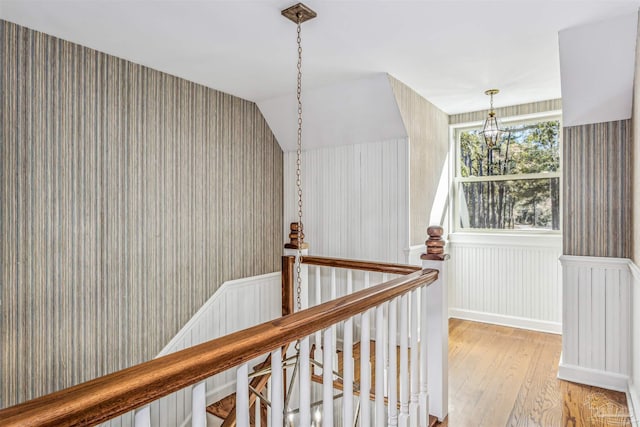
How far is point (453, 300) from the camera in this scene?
4406 millimetres

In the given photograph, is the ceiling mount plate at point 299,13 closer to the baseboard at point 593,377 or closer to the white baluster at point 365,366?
the white baluster at point 365,366

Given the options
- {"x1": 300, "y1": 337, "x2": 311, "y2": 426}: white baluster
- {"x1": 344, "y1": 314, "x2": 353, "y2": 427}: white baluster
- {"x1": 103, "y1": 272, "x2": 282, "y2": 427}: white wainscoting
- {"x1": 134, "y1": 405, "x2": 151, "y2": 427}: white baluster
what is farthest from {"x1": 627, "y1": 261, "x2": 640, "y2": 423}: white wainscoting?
{"x1": 103, "y1": 272, "x2": 282, "y2": 427}: white wainscoting

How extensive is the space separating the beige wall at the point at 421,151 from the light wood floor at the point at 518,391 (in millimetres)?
1146

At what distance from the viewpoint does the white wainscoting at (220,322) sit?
2920 millimetres

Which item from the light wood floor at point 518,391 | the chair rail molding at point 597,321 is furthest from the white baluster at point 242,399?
the chair rail molding at point 597,321

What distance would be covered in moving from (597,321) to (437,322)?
5.13ft

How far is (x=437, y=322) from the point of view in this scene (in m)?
2.05

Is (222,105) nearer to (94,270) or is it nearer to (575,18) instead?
(94,270)

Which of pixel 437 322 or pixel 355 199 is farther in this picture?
pixel 355 199

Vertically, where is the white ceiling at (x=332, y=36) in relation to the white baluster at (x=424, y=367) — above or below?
above

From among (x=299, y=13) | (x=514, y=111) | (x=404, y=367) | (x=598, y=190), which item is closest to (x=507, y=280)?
(x=598, y=190)

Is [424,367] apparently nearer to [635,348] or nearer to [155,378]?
[635,348]

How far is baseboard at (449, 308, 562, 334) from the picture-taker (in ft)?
12.6

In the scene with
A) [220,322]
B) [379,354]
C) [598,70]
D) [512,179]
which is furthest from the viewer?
[512,179]
